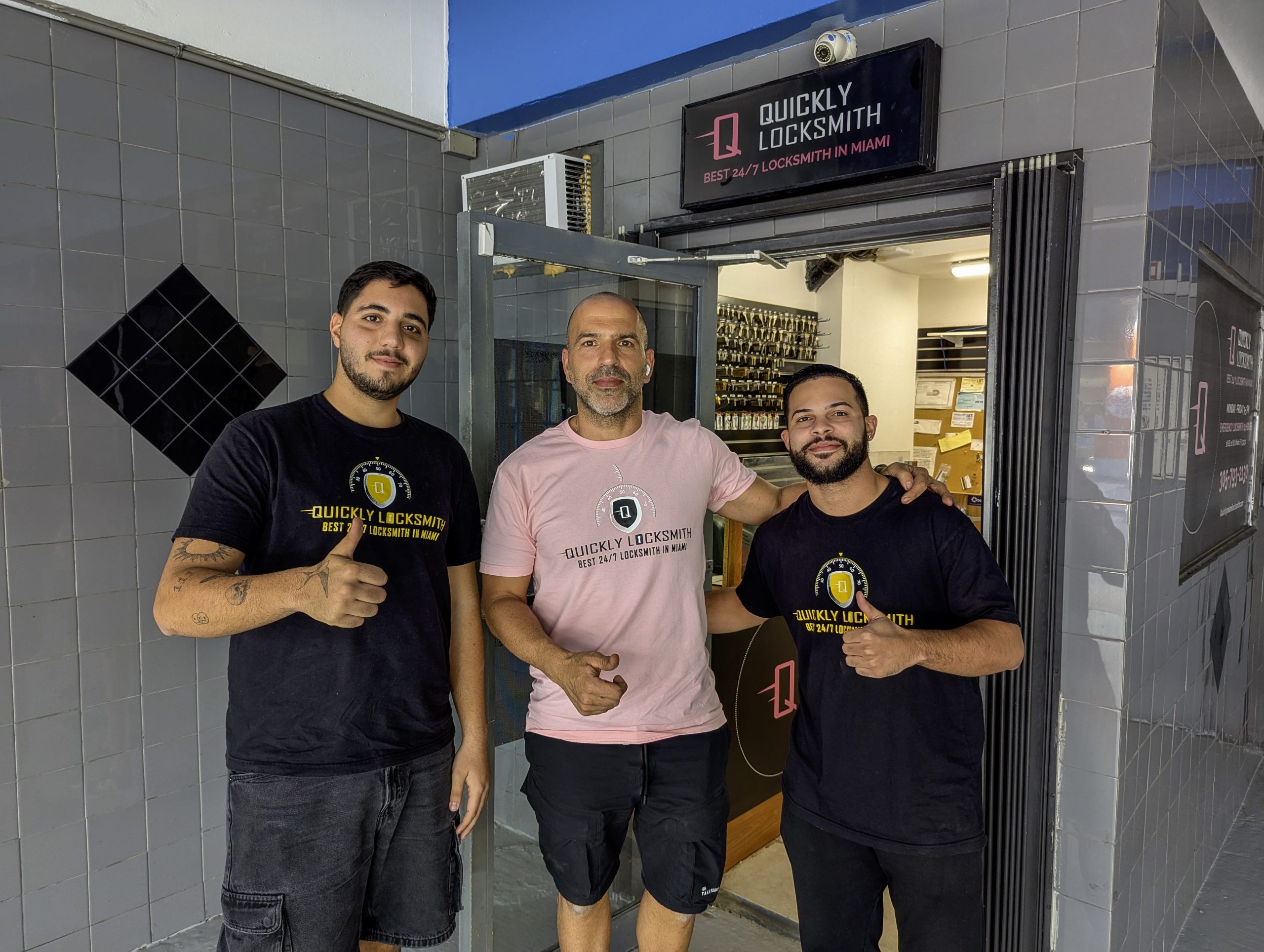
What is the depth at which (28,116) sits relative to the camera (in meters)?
2.33

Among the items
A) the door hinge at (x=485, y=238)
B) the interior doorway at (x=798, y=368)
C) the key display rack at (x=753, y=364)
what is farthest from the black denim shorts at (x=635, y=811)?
the key display rack at (x=753, y=364)

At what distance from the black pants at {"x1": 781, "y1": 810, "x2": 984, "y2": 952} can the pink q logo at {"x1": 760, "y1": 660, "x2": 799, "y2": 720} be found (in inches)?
63.3

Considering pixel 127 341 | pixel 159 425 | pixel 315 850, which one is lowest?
pixel 315 850

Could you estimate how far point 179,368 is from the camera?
8.74 feet

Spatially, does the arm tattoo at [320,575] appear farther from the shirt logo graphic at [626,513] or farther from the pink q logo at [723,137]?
the pink q logo at [723,137]

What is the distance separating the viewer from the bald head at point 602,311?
6.68 feet

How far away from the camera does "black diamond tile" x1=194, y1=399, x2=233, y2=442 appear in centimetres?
272

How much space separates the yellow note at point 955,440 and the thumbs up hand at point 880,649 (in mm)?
5244

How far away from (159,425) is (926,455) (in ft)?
17.7

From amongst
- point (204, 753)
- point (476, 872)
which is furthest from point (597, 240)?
point (204, 753)

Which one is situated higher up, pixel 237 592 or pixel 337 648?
pixel 237 592

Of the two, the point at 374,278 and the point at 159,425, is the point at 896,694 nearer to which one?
the point at 374,278

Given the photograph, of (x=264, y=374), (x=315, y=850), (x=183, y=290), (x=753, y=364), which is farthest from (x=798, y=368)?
(x=315, y=850)

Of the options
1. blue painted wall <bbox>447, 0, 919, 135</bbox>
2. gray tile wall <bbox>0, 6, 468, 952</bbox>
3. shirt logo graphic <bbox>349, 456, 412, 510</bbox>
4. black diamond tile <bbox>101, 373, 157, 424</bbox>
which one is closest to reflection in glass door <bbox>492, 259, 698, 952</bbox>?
shirt logo graphic <bbox>349, 456, 412, 510</bbox>
